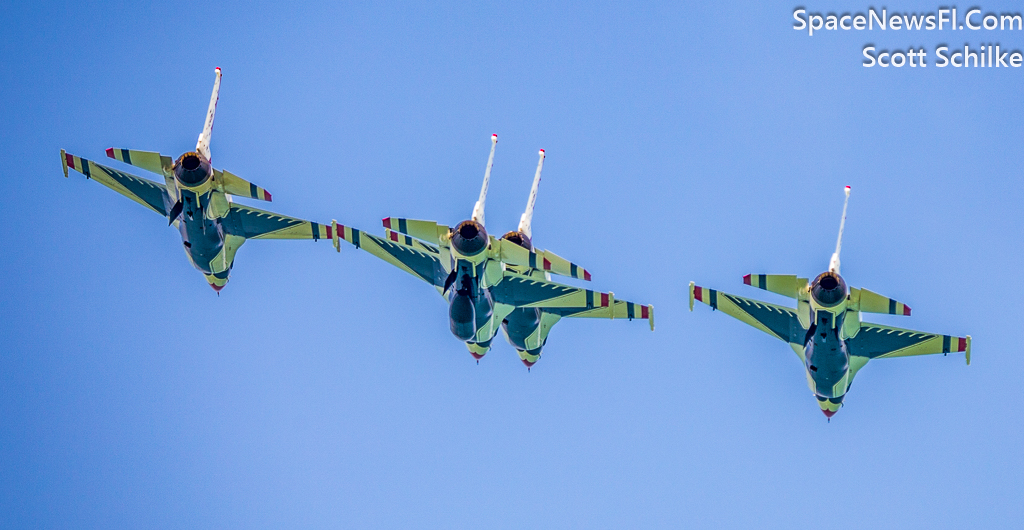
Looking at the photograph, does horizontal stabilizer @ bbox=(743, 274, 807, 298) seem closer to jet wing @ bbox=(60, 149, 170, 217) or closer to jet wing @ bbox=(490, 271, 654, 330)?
jet wing @ bbox=(490, 271, 654, 330)

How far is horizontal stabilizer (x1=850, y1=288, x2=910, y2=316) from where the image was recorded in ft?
253

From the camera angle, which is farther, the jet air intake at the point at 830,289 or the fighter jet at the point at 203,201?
the fighter jet at the point at 203,201

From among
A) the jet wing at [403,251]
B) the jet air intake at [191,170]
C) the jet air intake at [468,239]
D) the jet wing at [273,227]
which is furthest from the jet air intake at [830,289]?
the jet air intake at [191,170]

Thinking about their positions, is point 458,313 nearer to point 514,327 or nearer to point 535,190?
point 514,327

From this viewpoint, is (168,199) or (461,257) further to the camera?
(168,199)

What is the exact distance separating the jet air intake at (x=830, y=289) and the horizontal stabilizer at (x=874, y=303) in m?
0.84

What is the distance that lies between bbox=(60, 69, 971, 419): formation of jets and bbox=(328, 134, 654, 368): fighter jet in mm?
49

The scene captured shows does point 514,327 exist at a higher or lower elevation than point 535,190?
lower

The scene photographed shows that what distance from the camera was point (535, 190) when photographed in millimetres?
94938

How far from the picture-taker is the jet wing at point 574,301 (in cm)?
8412

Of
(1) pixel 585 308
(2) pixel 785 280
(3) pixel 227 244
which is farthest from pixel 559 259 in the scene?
(3) pixel 227 244

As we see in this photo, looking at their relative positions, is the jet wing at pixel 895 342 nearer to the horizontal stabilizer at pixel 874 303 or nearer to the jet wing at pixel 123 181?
the horizontal stabilizer at pixel 874 303

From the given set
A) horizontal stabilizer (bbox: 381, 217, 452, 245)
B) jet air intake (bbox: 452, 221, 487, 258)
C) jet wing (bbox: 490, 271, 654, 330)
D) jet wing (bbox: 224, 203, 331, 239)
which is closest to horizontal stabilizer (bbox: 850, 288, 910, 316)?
jet wing (bbox: 490, 271, 654, 330)

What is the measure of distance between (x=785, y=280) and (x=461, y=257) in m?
14.7
